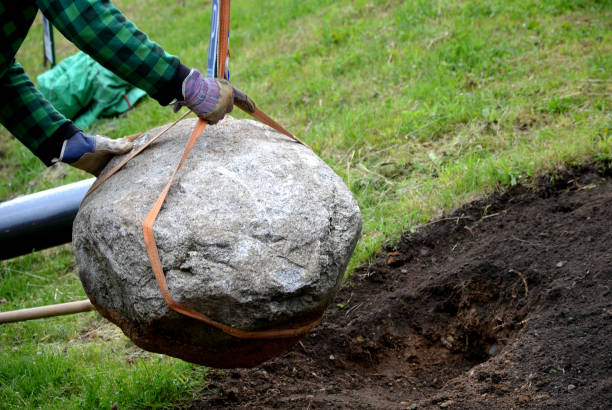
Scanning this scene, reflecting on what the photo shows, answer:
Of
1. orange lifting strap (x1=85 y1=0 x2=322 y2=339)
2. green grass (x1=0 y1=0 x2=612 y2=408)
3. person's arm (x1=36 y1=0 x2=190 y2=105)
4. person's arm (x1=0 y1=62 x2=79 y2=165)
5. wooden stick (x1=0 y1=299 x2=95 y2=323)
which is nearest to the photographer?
orange lifting strap (x1=85 y1=0 x2=322 y2=339)

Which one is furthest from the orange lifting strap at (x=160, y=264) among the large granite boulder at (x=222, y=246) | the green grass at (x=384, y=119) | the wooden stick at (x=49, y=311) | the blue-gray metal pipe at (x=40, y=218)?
the blue-gray metal pipe at (x=40, y=218)

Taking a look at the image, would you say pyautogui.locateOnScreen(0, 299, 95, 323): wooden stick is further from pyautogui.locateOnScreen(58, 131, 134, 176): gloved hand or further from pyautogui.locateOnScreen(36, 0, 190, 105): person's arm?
pyautogui.locateOnScreen(36, 0, 190, 105): person's arm

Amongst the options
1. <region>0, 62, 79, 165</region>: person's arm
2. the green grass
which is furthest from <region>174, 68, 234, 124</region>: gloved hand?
the green grass

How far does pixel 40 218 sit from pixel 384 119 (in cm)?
285

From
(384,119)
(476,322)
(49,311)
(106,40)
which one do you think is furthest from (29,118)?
(384,119)

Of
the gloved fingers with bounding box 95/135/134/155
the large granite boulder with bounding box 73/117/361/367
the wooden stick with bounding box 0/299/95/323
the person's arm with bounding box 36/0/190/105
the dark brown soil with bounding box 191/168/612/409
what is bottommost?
the dark brown soil with bounding box 191/168/612/409

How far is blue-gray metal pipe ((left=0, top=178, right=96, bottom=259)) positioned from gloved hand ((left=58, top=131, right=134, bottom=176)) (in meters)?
1.29

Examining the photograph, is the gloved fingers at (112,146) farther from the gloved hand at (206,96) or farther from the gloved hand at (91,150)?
the gloved hand at (206,96)

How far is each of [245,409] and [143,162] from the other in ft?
4.24

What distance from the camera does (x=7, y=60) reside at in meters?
2.92

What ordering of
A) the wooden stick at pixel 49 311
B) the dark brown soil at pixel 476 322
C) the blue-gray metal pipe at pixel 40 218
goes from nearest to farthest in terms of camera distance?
the dark brown soil at pixel 476 322 < the wooden stick at pixel 49 311 < the blue-gray metal pipe at pixel 40 218

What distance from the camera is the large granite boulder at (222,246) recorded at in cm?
223

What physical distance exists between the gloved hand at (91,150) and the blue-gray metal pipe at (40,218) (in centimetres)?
129

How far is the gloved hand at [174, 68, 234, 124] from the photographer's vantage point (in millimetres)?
2521
